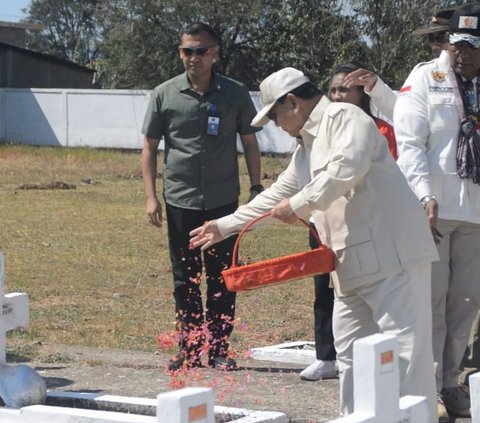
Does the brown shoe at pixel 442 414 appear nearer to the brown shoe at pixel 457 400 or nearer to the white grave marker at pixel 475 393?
the brown shoe at pixel 457 400

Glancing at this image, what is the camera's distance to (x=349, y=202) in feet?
17.4

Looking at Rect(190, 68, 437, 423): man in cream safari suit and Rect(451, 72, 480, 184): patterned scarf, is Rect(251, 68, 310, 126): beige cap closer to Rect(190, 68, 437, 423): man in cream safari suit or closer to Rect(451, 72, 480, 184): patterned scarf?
Rect(190, 68, 437, 423): man in cream safari suit

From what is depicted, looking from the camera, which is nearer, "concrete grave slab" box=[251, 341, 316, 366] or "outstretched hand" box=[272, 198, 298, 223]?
"outstretched hand" box=[272, 198, 298, 223]

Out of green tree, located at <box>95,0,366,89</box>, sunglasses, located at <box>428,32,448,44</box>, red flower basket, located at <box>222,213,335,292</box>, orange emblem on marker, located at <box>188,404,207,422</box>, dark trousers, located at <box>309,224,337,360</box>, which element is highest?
green tree, located at <box>95,0,366,89</box>

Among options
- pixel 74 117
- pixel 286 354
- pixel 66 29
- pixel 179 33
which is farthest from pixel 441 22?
pixel 66 29

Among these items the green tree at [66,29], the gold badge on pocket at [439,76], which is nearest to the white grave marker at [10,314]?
the gold badge on pocket at [439,76]

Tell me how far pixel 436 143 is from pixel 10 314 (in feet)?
8.04

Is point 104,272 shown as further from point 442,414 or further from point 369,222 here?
point 369,222

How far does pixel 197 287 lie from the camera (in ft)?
24.5

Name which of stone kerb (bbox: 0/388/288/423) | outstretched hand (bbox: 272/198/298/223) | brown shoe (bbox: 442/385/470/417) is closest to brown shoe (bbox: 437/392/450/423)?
brown shoe (bbox: 442/385/470/417)

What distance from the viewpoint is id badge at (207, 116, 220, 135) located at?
24.1ft

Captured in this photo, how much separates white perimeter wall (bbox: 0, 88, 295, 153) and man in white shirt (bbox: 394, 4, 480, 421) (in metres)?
33.1

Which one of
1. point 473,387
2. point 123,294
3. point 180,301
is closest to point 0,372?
point 180,301

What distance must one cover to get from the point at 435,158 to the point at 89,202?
50.5 ft
